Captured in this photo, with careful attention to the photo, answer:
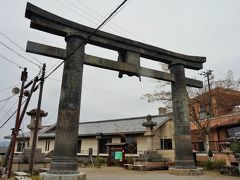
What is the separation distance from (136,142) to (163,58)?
14121 millimetres

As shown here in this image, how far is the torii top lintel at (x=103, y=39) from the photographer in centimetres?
966

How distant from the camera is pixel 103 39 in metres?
11.2

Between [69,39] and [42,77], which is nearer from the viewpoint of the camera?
[69,39]

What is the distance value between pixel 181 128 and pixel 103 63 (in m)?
5.92

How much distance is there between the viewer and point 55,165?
8.44 m

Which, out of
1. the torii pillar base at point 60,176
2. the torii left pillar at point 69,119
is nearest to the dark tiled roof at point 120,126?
the torii left pillar at point 69,119

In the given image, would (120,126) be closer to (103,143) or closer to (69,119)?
(103,143)

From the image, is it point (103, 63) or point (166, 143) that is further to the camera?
point (166, 143)

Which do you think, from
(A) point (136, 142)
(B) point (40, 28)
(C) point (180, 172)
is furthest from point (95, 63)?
(A) point (136, 142)

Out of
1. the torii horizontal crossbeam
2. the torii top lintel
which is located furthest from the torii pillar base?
the torii top lintel

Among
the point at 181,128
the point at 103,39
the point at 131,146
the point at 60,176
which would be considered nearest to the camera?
the point at 60,176

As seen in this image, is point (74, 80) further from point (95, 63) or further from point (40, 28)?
point (40, 28)

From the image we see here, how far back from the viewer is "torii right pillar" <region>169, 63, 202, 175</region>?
12.0 m

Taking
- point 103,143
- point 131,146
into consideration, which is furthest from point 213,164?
point 103,143
